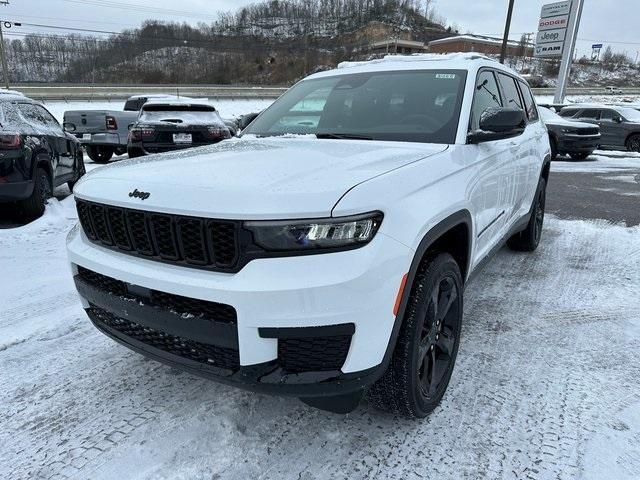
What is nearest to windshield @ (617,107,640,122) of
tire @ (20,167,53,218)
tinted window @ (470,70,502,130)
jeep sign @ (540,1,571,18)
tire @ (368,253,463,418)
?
jeep sign @ (540,1,571,18)

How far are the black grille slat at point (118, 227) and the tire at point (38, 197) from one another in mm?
4349

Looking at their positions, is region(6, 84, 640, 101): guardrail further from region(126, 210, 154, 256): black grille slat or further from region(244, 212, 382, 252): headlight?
region(244, 212, 382, 252): headlight

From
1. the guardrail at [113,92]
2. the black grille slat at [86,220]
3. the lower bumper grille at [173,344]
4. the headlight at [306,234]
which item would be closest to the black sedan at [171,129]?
the black grille slat at [86,220]

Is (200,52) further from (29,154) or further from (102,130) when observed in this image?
(29,154)

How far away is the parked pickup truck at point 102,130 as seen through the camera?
38.4 feet

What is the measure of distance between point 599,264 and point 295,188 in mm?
4183

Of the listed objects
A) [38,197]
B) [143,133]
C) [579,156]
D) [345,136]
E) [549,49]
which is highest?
[549,49]

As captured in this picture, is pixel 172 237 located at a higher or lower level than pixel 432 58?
lower

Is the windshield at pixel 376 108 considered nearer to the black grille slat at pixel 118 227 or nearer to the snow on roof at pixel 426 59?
the snow on roof at pixel 426 59

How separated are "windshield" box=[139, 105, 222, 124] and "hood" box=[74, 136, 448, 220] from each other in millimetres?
6546

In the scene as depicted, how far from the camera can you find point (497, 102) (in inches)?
140

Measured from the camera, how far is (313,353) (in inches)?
71.9

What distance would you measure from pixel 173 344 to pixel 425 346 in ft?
3.85

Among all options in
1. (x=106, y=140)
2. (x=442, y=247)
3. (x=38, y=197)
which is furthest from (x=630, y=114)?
(x=38, y=197)
